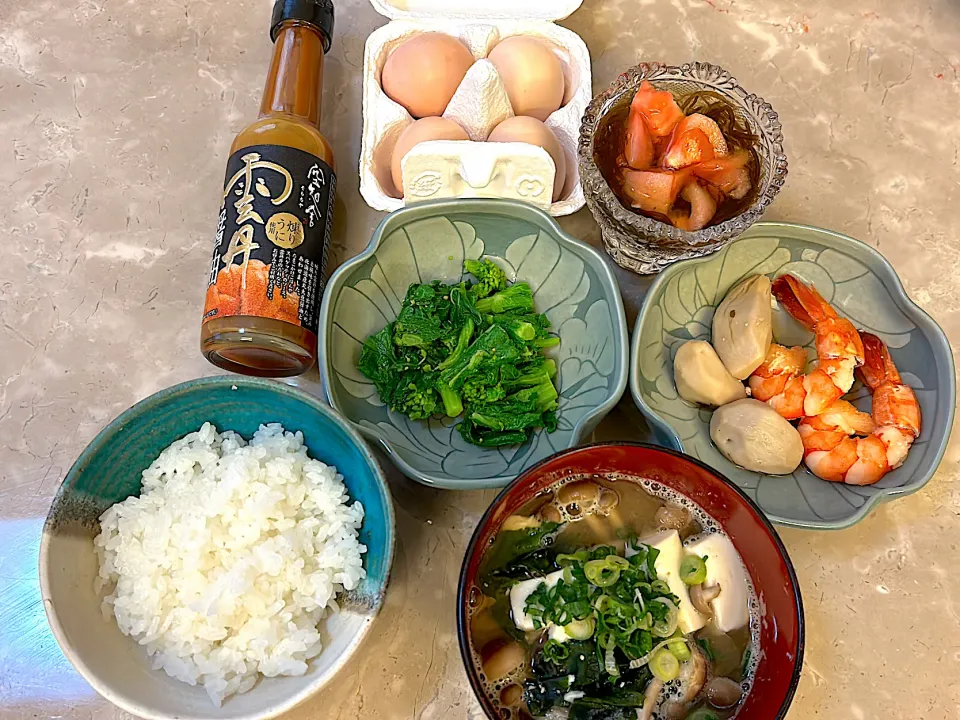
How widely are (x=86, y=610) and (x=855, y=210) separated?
176cm

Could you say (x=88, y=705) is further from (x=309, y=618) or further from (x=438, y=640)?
(x=438, y=640)

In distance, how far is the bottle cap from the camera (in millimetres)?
1432

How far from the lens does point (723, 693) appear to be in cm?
109

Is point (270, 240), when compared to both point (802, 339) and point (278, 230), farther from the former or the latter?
point (802, 339)

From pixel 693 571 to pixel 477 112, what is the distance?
0.97m

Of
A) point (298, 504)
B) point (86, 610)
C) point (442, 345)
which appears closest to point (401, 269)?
point (442, 345)

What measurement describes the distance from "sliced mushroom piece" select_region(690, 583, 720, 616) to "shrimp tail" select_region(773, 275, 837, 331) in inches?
22.9

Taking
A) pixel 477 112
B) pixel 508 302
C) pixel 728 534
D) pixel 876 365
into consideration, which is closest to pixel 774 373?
pixel 876 365

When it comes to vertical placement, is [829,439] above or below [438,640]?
above

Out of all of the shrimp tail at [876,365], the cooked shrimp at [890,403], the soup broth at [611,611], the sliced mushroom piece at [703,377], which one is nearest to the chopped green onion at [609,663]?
the soup broth at [611,611]

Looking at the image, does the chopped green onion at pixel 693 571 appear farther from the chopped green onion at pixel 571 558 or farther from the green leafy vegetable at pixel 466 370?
the green leafy vegetable at pixel 466 370

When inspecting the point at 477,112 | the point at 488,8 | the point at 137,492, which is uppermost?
the point at 488,8

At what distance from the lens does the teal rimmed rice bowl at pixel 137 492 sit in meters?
1.00

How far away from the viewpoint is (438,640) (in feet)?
4.24
